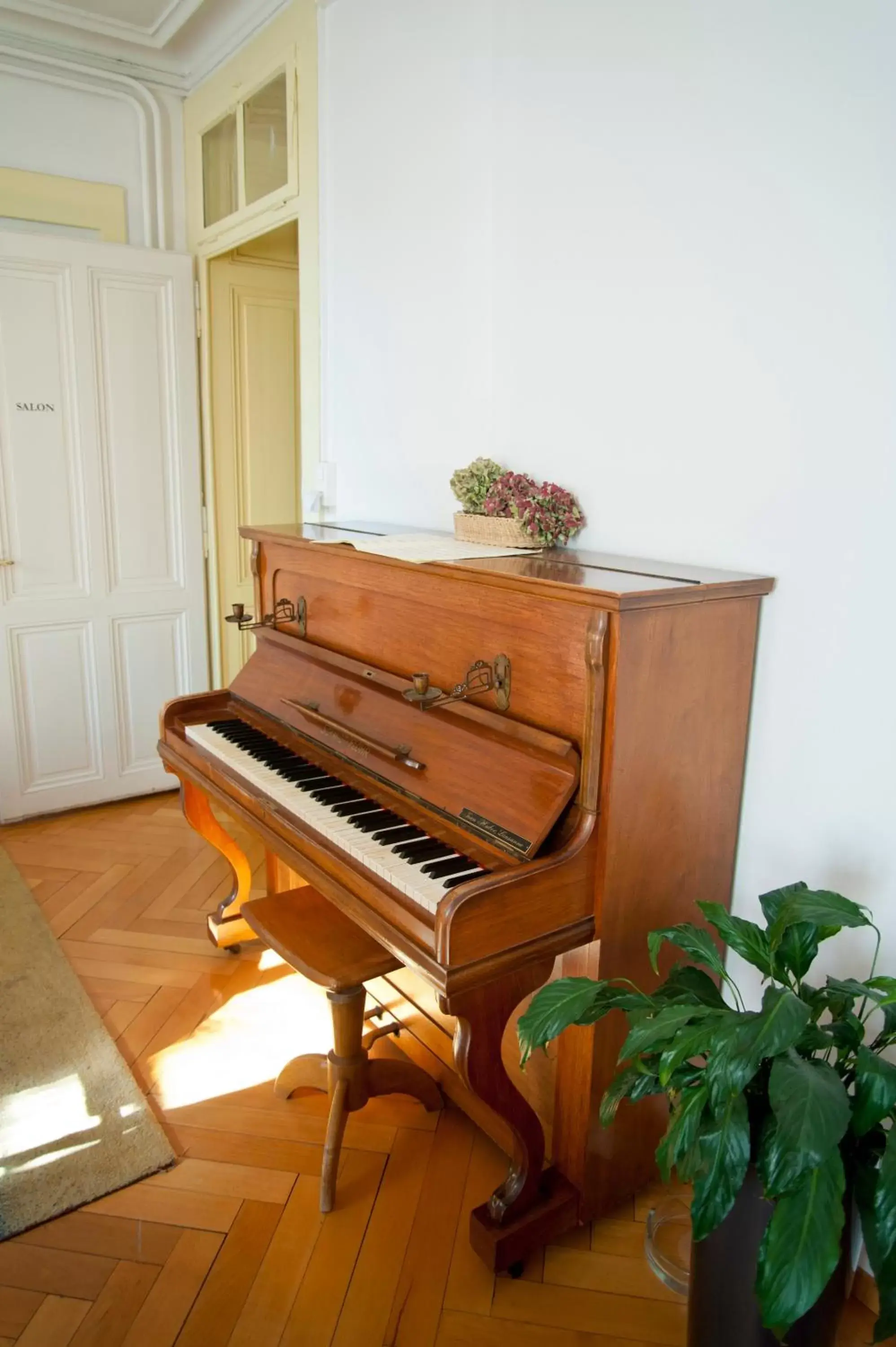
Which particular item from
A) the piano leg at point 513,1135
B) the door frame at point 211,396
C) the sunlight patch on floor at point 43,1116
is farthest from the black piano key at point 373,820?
the door frame at point 211,396

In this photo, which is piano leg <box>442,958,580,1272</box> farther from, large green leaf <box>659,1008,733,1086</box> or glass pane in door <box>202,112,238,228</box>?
glass pane in door <box>202,112,238,228</box>

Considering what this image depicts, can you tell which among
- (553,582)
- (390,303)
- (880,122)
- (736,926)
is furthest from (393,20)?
(736,926)

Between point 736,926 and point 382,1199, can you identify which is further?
point 382,1199

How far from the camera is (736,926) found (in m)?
1.35

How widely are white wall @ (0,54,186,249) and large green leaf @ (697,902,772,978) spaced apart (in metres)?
3.47

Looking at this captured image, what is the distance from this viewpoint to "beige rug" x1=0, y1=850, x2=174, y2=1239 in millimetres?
1872

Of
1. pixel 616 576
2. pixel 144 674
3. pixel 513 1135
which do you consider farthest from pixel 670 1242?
pixel 144 674

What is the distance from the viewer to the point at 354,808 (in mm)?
1815

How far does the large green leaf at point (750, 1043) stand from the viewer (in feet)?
3.66

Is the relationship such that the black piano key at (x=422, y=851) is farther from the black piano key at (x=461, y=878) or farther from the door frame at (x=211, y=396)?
the door frame at (x=211, y=396)

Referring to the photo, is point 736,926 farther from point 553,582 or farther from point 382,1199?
point 382,1199

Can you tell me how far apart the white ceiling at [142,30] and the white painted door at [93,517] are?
0.68 metres

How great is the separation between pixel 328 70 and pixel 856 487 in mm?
2165

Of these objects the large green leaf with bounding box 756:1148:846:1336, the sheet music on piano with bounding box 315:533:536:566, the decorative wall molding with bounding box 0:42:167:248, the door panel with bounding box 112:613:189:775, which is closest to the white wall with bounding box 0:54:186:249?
the decorative wall molding with bounding box 0:42:167:248
